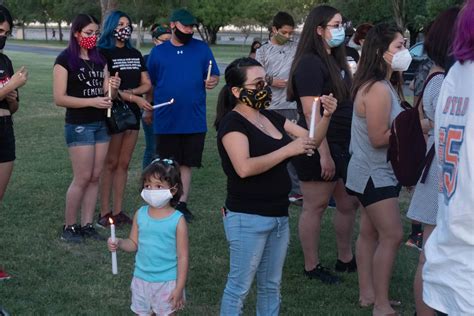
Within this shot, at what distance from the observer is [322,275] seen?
5434 mm

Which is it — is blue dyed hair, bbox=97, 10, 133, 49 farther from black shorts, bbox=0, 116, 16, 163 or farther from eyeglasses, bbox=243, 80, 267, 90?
eyeglasses, bbox=243, 80, 267, 90

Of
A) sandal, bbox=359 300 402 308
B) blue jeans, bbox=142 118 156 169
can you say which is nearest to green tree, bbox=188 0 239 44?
blue jeans, bbox=142 118 156 169

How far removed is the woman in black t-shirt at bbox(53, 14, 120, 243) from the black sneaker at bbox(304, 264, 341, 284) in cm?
199

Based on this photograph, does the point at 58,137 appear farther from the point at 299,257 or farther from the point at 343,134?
the point at 343,134

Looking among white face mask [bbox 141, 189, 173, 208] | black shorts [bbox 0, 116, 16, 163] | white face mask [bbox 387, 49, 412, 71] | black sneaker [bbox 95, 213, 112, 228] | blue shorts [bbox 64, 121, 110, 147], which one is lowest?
black sneaker [bbox 95, 213, 112, 228]

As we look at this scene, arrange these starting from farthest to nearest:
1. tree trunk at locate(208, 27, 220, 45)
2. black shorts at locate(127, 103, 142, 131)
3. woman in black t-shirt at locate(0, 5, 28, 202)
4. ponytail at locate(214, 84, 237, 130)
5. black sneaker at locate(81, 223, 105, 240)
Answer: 1. tree trunk at locate(208, 27, 220, 45)
2. black shorts at locate(127, 103, 142, 131)
3. black sneaker at locate(81, 223, 105, 240)
4. woman in black t-shirt at locate(0, 5, 28, 202)
5. ponytail at locate(214, 84, 237, 130)

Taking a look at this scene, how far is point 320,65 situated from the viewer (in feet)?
16.1

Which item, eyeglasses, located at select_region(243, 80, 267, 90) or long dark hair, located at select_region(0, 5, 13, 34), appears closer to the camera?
eyeglasses, located at select_region(243, 80, 267, 90)

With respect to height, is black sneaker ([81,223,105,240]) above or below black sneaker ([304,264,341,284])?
below

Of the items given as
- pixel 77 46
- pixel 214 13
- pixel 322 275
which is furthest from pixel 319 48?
pixel 214 13

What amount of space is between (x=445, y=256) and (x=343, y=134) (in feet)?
9.38

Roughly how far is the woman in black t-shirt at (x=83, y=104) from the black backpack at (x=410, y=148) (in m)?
2.85

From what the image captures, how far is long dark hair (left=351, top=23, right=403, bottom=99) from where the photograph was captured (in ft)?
14.6

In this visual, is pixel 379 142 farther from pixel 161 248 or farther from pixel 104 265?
pixel 104 265
